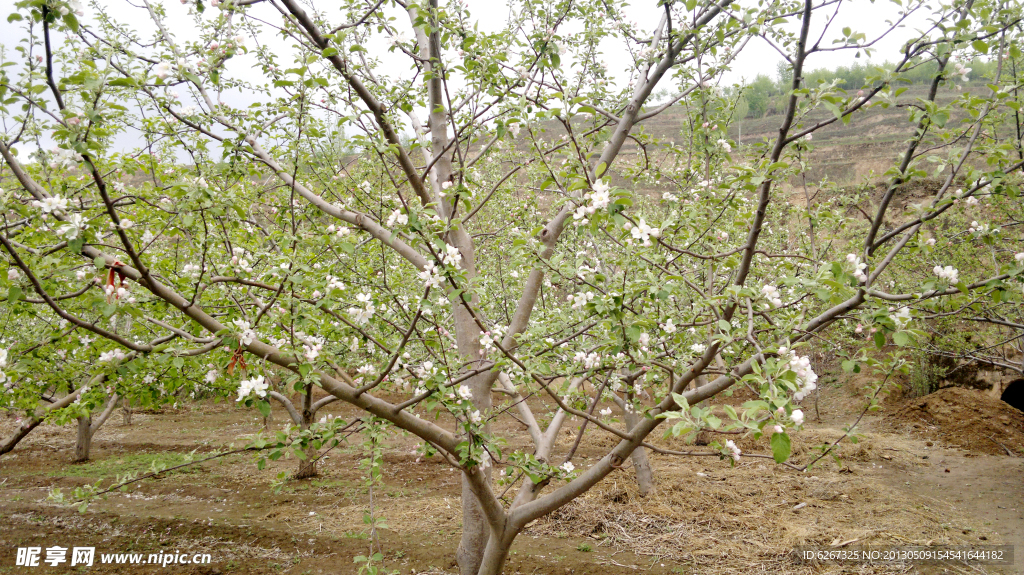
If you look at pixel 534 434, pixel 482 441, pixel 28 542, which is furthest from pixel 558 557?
pixel 28 542

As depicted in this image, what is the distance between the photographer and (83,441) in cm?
1084

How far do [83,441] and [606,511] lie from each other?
1095 cm

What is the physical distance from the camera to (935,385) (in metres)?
13.2

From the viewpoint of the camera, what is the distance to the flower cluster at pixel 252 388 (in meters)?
2.18

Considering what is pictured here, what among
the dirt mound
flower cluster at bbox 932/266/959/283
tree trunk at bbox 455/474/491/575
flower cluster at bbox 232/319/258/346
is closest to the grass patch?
tree trunk at bbox 455/474/491/575

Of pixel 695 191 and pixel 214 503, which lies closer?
pixel 695 191

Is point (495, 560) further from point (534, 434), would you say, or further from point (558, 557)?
point (558, 557)

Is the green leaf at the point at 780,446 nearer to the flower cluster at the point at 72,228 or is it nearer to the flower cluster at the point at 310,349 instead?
the flower cluster at the point at 310,349

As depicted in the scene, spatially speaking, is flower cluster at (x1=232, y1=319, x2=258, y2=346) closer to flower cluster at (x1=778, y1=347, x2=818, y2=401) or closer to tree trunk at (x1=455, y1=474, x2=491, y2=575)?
flower cluster at (x1=778, y1=347, x2=818, y2=401)

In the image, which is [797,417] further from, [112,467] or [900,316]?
[112,467]

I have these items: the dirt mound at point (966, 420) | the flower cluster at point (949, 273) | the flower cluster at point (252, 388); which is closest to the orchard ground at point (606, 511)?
the dirt mound at point (966, 420)

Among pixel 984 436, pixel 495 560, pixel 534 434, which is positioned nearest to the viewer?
pixel 495 560

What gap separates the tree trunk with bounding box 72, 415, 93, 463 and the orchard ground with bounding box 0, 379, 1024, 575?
9.6 inches

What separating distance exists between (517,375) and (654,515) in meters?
5.17
